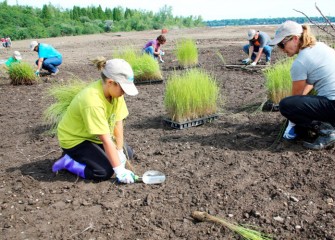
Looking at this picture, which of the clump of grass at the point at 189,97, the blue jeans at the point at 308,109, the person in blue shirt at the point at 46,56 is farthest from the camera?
the person in blue shirt at the point at 46,56

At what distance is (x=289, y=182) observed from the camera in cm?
264

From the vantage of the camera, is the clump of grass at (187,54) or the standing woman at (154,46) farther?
the standing woman at (154,46)

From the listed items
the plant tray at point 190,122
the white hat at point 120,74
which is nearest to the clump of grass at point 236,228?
the white hat at point 120,74

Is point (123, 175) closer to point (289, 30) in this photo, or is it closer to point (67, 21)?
point (289, 30)

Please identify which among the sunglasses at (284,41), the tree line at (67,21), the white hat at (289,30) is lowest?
the tree line at (67,21)

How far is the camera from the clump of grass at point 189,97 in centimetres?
392

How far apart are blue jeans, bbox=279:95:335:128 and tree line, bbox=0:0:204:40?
82.7 ft

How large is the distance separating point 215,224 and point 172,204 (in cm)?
38

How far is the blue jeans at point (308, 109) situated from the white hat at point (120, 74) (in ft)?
4.75

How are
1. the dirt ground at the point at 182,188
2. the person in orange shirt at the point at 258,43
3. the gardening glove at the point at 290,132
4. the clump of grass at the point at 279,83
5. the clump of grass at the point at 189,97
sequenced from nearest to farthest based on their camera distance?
Answer: the dirt ground at the point at 182,188
the gardening glove at the point at 290,132
the clump of grass at the point at 189,97
the clump of grass at the point at 279,83
the person in orange shirt at the point at 258,43

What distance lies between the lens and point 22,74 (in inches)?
265

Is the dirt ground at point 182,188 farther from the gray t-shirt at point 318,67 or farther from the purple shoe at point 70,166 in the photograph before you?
the gray t-shirt at point 318,67

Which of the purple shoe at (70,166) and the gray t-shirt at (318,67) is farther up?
the gray t-shirt at (318,67)

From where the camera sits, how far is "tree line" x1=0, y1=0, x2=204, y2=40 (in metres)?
27.1
